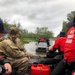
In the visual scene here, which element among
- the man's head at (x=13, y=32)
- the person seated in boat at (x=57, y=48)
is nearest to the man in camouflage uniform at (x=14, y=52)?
the man's head at (x=13, y=32)

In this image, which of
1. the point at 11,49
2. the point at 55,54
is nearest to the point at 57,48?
the point at 55,54

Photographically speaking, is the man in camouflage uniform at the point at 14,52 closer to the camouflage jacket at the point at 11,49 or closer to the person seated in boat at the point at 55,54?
the camouflage jacket at the point at 11,49

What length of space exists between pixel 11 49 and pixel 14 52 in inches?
3.9

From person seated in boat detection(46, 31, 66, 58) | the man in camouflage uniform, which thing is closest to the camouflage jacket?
the man in camouflage uniform

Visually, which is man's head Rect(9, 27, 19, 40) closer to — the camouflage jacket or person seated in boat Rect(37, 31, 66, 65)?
the camouflage jacket

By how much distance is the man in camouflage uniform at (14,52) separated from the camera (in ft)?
15.1

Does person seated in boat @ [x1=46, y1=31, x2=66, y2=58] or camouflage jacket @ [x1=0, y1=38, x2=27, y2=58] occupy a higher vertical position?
camouflage jacket @ [x1=0, y1=38, x2=27, y2=58]

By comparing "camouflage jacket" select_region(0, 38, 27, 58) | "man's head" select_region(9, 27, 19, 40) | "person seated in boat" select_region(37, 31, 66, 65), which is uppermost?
"man's head" select_region(9, 27, 19, 40)

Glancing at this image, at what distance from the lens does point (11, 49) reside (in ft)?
15.1

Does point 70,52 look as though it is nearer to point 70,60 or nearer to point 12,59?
point 70,60

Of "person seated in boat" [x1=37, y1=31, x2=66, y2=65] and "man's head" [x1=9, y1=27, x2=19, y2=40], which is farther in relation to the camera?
"person seated in boat" [x1=37, y1=31, x2=66, y2=65]

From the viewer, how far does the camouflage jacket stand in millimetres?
4590

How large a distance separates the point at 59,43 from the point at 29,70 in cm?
229

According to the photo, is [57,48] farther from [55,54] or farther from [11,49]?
[11,49]
